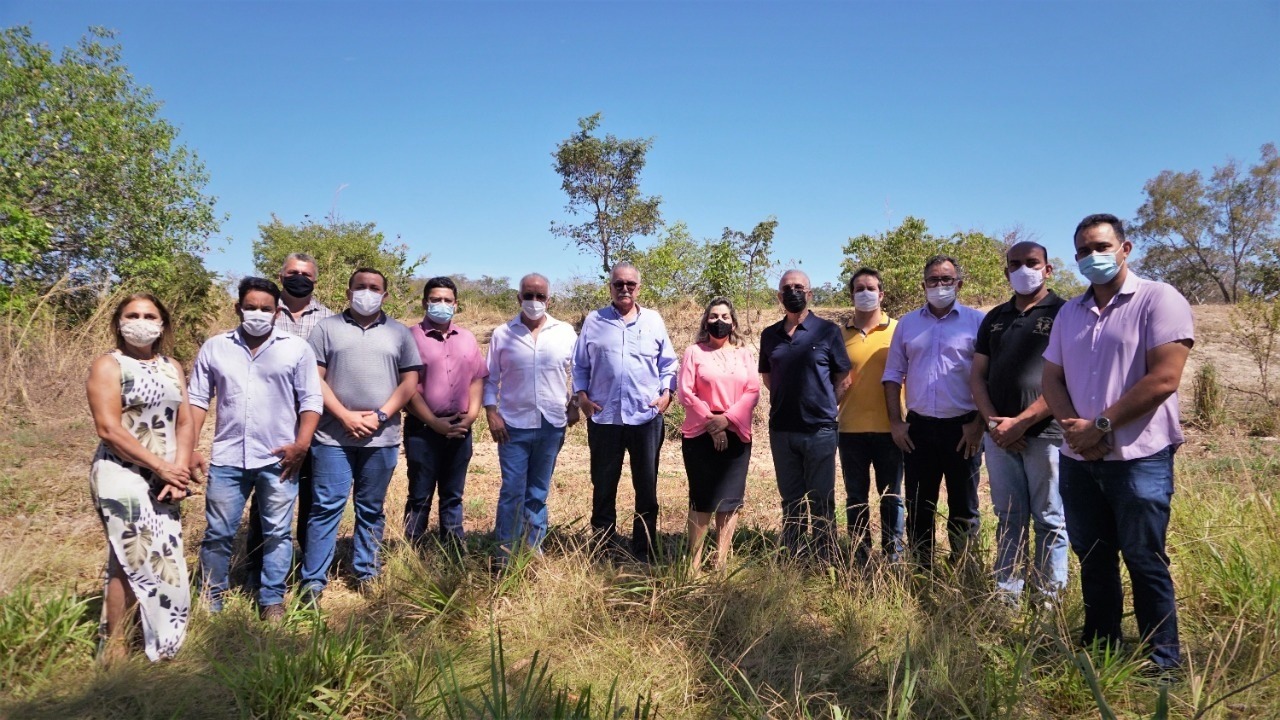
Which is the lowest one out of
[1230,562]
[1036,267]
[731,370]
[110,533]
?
[1230,562]

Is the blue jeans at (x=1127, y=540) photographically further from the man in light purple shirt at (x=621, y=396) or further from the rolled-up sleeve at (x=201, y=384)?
the rolled-up sleeve at (x=201, y=384)

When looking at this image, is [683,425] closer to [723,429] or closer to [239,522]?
[723,429]

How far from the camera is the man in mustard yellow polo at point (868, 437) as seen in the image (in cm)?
404

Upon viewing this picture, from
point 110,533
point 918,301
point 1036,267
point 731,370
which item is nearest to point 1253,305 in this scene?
point 918,301

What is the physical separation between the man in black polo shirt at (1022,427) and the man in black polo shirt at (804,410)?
0.81 meters

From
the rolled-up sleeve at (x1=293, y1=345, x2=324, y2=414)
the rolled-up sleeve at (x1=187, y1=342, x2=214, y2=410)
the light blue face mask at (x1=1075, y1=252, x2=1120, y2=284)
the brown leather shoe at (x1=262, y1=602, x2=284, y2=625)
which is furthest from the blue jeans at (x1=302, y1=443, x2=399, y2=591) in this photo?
the light blue face mask at (x1=1075, y1=252, x2=1120, y2=284)

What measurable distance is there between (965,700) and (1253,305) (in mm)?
9729

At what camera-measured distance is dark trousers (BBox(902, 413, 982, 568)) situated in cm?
376

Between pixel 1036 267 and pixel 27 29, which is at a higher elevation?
pixel 27 29

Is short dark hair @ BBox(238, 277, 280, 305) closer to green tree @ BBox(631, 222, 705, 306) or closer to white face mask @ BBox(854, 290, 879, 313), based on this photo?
white face mask @ BBox(854, 290, 879, 313)

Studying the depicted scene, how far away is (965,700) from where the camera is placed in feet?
8.38

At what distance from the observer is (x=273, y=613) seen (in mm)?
3516

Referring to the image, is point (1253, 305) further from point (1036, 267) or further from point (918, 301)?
point (1036, 267)

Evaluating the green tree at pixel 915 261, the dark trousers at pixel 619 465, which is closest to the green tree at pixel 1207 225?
the green tree at pixel 915 261
